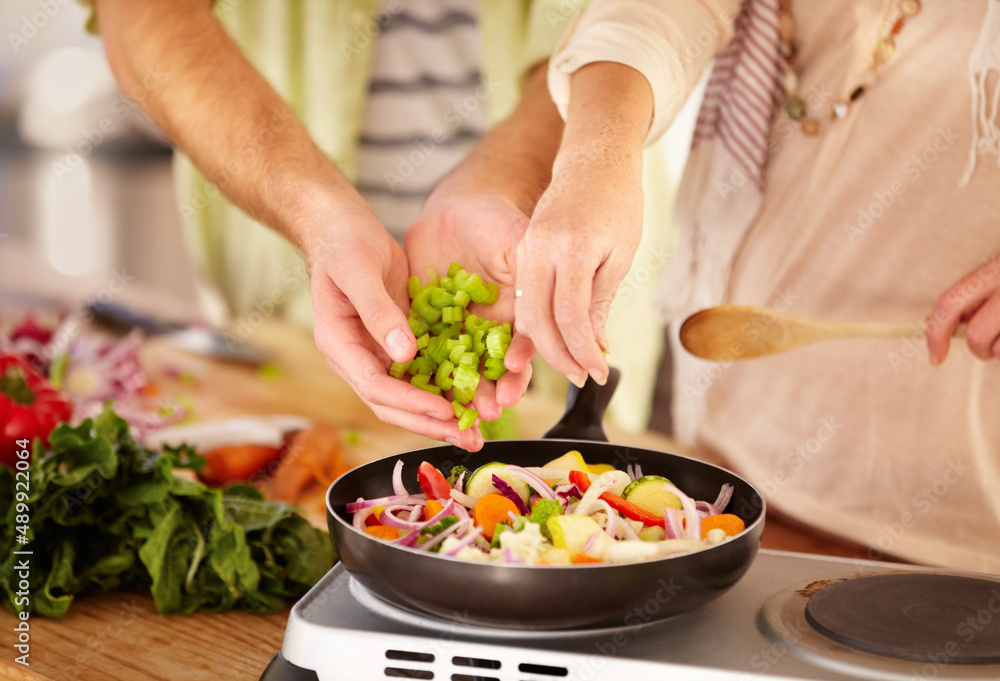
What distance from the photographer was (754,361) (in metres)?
1.69

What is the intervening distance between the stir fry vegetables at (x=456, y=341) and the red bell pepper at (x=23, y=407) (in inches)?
25.0

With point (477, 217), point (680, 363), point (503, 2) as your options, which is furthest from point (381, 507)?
point (503, 2)

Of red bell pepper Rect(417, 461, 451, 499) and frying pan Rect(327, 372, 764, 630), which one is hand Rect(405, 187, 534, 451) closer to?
red bell pepper Rect(417, 461, 451, 499)

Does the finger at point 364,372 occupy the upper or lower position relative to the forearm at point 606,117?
lower

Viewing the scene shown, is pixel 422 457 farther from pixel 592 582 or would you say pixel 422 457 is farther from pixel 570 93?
pixel 570 93

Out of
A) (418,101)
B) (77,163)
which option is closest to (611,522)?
(418,101)

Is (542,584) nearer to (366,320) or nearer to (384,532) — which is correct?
(384,532)

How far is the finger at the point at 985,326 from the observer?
3.94 feet

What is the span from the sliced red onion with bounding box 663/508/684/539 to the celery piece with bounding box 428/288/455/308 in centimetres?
35

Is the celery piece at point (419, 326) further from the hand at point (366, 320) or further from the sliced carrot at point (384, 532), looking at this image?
the sliced carrot at point (384, 532)

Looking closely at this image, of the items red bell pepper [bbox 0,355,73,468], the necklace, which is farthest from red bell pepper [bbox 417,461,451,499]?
the necklace

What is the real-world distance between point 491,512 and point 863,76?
1.02 metres

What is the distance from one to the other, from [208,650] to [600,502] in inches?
19.7

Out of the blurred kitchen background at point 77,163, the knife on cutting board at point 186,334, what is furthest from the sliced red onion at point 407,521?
the blurred kitchen background at point 77,163
